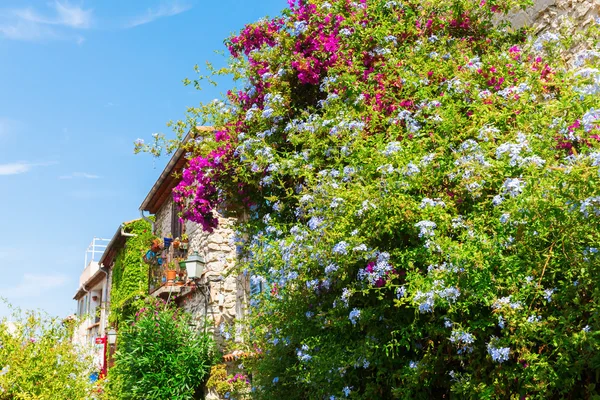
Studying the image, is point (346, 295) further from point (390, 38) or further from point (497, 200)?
point (390, 38)

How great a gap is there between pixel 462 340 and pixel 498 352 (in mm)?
415

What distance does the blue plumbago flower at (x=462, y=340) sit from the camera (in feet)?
12.3

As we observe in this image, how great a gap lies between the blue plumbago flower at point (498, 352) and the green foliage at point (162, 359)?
8.64 meters

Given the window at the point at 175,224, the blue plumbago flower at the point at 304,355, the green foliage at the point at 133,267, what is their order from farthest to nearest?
the green foliage at the point at 133,267 → the window at the point at 175,224 → the blue plumbago flower at the point at 304,355

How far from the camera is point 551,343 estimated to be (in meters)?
3.56

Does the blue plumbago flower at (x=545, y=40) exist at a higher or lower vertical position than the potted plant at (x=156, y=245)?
lower

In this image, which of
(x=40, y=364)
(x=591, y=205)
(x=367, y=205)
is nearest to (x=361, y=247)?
(x=367, y=205)

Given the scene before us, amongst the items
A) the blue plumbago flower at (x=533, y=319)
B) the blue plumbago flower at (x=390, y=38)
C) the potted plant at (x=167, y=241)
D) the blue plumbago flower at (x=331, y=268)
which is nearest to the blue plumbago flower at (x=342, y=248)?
the blue plumbago flower at (x=331, y=268)

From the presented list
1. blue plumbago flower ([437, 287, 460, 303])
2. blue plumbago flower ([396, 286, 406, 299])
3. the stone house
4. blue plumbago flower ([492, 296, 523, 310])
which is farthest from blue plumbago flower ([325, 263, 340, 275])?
the stone house

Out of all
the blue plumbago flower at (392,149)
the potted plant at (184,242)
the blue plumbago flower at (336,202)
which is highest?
the potted plant at (184,242)

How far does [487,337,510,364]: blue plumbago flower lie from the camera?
3.55 m

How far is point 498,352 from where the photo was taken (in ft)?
11.8

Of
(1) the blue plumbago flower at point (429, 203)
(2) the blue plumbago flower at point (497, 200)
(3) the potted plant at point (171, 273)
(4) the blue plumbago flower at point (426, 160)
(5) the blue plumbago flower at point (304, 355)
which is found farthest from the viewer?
(3) the potted plant at point (171, 273)

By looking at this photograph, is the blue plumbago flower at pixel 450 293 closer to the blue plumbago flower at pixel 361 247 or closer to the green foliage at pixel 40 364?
the blue plumbago flower at pixel 361 247
